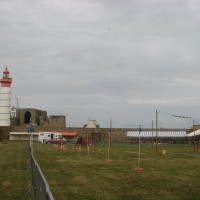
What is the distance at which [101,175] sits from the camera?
65.9 ft

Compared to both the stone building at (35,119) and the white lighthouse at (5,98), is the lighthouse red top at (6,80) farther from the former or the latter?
the stone building at (35,119)

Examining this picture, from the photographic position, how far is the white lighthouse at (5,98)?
92.6 metres

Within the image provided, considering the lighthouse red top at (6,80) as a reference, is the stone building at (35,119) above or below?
below

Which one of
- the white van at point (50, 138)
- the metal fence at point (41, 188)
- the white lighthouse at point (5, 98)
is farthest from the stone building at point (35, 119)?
the metal fence at point (41, 188)

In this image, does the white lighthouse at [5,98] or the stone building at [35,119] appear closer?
the white lighthouse at [5,98]

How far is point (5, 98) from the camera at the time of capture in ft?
307

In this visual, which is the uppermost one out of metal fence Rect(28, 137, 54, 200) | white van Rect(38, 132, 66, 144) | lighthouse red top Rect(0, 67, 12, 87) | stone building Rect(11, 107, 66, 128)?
lighthouse red top Rect(0, 67, 12, 87)

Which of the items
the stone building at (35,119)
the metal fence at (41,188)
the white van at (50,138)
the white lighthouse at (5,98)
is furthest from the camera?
the stone building at (35,119)

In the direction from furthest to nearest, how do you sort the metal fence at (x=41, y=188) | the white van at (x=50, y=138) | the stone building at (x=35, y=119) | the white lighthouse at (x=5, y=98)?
the stone building at (x=35, y=119)
the white lighthouse at (x=5, y=98)
the white van at (x=50, y=138)
the metal fence at (x=41, y=188)

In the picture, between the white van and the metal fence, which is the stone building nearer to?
the white van

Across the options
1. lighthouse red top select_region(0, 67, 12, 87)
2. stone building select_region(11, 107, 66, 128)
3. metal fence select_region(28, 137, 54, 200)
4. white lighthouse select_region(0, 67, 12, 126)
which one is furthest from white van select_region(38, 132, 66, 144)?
metal fence select_region(28, 137, 54, 200)

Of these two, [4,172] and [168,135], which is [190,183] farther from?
[168,135]

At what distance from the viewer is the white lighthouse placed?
304ft

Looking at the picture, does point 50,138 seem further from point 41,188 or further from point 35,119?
point 41,188
